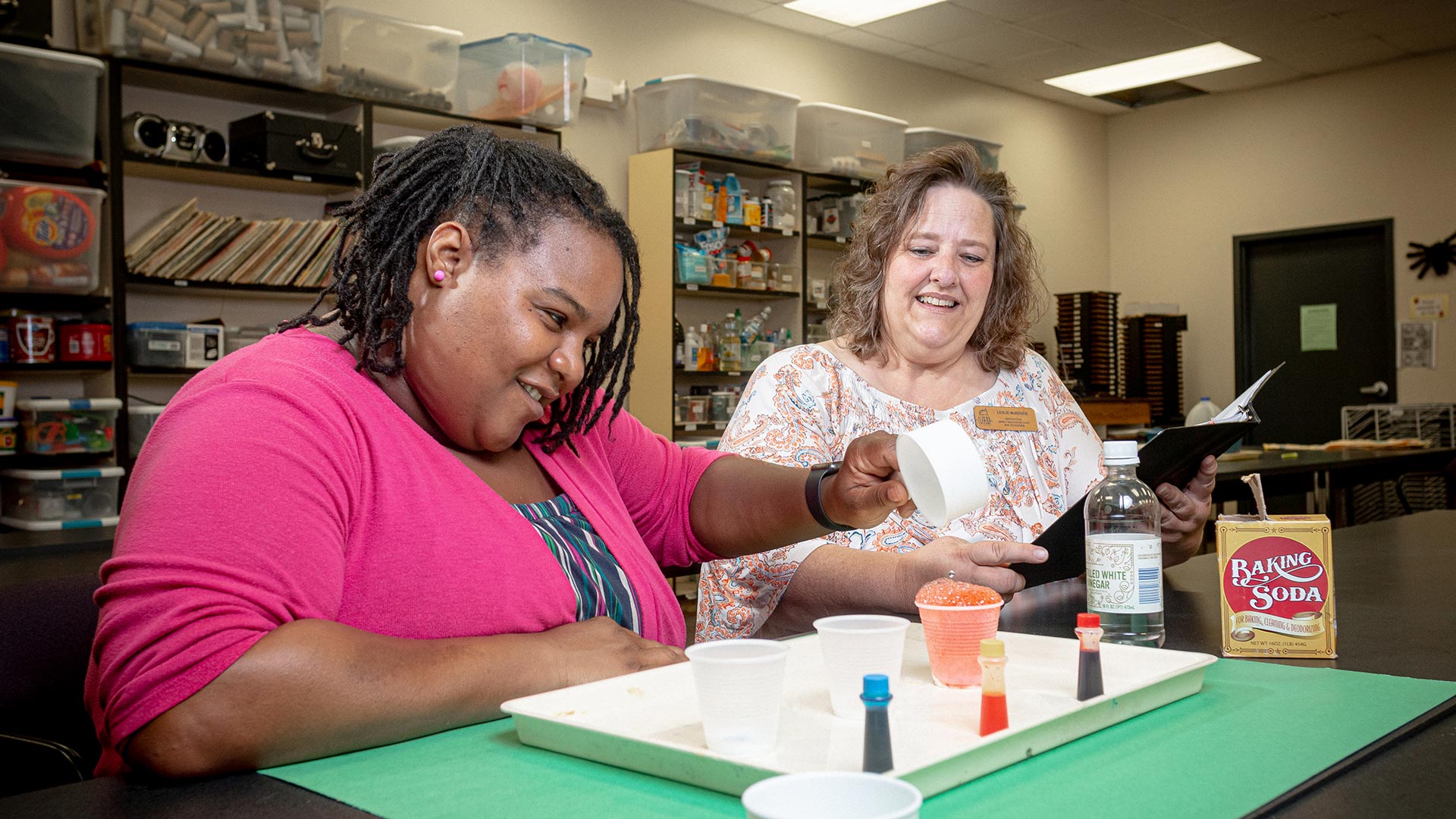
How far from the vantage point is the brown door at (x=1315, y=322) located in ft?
23.3

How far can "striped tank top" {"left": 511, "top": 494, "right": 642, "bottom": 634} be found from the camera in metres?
1.19

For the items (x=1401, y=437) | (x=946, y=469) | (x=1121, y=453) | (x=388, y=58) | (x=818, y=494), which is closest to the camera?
(x=946, y=469)

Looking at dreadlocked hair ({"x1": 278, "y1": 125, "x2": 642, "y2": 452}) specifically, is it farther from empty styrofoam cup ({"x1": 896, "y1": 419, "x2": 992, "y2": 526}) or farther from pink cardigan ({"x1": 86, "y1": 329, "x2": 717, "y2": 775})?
empty styrofoam cup ({"x1": 896, "y1": 419, "x2": 992, "y2": 526})

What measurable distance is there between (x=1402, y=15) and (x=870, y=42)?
2.83 meters

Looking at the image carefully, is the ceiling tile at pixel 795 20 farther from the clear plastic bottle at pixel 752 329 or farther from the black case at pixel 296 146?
the black case at pixel 296 146

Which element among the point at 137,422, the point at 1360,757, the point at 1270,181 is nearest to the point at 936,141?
the point at 1270,181

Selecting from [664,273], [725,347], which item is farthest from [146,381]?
[725,347]

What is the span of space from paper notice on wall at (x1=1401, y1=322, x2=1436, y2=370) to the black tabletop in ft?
17.6

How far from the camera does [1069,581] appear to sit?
1743 mm

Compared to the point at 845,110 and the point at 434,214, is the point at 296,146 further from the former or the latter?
the point at 434,214

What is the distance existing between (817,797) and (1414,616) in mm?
1171

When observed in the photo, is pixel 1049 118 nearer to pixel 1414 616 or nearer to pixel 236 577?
pixel 1414 616

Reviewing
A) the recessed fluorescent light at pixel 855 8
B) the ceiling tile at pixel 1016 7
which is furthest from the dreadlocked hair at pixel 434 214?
the ceiling tile at pixel 1016 7

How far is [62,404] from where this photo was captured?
3.54 m
